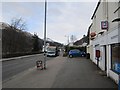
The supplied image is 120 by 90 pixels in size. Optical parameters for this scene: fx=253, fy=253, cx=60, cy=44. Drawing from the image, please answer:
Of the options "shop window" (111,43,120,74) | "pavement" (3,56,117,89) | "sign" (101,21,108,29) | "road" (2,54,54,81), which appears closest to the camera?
"pavement" (3,56,117,89)

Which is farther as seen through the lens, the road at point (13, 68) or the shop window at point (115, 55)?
the road at point (13, 68)

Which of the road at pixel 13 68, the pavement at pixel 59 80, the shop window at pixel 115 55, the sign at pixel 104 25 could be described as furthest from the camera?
the road at pixel 13 68

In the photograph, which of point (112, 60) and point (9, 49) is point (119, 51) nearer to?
point (112, 60)

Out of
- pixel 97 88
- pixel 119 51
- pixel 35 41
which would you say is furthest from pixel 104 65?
pixel 35 41

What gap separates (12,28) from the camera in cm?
5669

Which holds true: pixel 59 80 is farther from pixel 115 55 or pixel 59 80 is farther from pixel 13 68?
pixel 13 68

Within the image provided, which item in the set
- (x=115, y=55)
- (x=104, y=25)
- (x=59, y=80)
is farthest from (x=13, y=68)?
(x=115, y=55)

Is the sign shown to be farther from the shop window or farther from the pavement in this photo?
the pavement

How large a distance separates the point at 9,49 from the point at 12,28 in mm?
5051

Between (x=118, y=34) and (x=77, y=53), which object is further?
(x=77, y=53)

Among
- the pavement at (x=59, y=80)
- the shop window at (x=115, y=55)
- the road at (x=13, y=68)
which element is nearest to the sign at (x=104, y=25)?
the shop window at (x=115, y=55)

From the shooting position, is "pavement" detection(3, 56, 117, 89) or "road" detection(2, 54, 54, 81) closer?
"pavement" detection(3, 56, 117, 89)

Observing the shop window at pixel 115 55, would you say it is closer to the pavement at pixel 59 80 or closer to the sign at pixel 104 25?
the pavement at pixel 59 80

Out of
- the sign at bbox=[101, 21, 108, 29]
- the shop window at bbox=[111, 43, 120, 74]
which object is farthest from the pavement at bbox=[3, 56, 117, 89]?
the sign at bbox=[101, 21, 108, 29]
